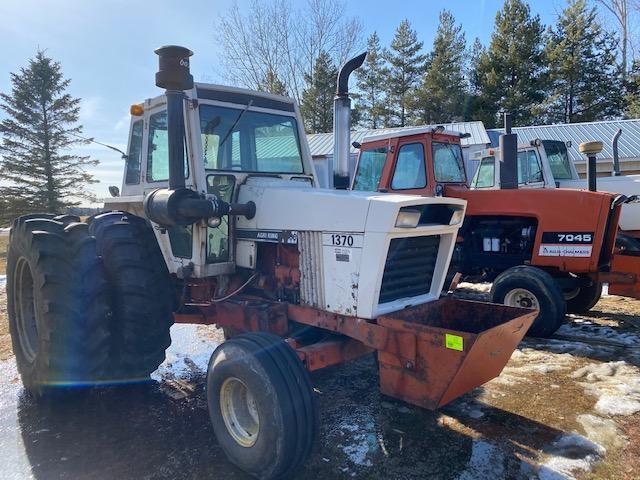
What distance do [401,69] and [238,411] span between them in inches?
1390

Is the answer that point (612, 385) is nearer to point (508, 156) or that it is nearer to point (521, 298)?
point (521, 298)

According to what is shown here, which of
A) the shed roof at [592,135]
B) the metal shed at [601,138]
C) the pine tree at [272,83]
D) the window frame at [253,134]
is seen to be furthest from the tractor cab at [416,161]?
the pine tree at [272,83]

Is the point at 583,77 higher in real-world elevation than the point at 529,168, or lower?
higher

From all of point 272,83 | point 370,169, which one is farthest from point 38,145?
point 370,169

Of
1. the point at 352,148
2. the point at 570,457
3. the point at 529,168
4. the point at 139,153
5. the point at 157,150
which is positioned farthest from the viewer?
the point at 352,148

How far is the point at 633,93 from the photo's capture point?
90.5ft

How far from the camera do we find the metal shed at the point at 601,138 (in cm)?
1843

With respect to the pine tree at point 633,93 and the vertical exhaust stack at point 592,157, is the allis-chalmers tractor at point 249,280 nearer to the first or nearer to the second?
the vertical exhaust stack at point 592,157

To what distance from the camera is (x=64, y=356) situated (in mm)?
3547

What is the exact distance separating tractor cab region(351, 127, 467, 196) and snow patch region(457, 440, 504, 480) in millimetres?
4003

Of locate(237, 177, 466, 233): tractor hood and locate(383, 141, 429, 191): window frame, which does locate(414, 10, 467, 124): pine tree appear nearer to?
locate(383, 141, 429, 191): window frame

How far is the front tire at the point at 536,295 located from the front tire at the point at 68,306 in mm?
4368

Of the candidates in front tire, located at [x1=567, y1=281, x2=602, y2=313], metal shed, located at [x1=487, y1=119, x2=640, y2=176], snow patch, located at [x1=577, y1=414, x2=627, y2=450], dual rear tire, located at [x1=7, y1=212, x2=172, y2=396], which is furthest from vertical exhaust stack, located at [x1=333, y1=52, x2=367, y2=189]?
metal shed, located at [x1=487, y1=119, x2=640, y2=176]

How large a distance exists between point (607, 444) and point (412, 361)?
1565mm
